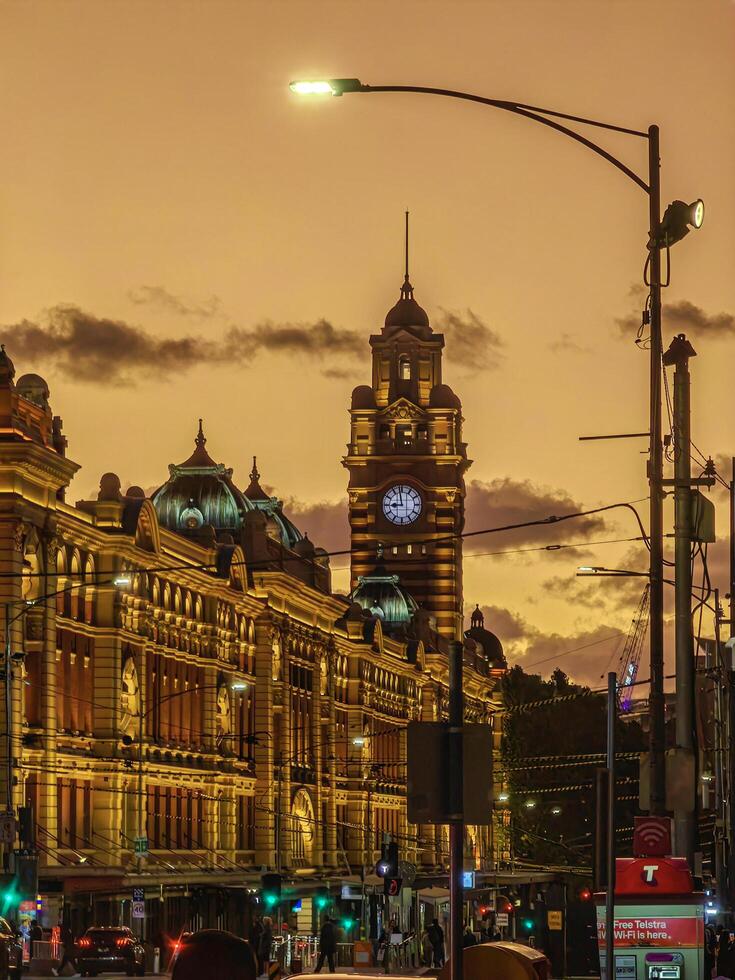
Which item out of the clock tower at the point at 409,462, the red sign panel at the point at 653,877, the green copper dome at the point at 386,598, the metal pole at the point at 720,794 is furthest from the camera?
the clock tower at the point at 409,462

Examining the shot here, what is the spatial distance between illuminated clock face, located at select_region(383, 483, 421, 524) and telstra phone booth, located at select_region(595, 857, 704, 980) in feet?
505

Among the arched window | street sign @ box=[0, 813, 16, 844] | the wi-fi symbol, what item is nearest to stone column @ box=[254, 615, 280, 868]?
the arched window

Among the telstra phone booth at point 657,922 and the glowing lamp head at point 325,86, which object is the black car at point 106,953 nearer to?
the telstra phone booth at point 657,922

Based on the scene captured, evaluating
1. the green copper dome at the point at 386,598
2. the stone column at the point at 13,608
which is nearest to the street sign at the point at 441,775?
the stone column at the point at 13,608

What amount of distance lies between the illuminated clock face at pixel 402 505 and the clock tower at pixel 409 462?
0.08 meters

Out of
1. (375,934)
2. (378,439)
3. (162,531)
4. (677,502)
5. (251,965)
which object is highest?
(378,439)

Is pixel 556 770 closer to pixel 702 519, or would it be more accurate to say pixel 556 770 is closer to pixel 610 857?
pixel 702 519

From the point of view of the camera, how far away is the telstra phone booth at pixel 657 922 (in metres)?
28.8

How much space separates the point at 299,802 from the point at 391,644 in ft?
102

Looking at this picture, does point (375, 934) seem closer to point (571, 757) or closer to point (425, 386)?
point (571, 757)

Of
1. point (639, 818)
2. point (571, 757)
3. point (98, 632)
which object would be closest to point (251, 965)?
point (639, 818)

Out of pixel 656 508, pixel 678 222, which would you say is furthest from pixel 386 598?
pixel 678 222

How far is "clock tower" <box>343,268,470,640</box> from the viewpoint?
179 m

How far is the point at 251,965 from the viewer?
16.3 metres
